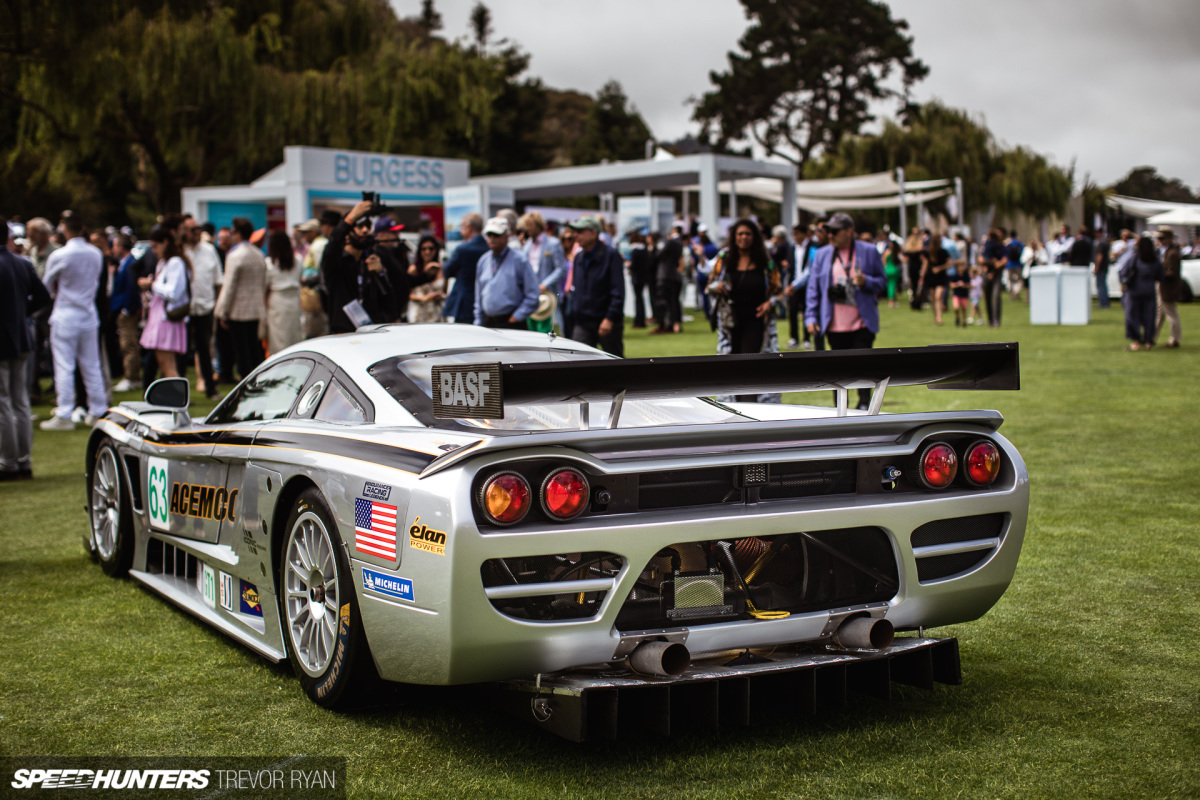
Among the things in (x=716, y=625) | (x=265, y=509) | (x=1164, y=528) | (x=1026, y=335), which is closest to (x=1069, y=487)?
(x=1164, y=528)

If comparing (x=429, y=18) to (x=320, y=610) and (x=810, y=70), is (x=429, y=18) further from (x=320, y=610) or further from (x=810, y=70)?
(x=320, y=610)

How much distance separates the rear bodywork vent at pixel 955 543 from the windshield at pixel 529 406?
2.15 feet

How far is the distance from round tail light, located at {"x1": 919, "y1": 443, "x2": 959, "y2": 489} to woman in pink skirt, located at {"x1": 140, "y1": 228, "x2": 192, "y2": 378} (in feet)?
A: 31.0

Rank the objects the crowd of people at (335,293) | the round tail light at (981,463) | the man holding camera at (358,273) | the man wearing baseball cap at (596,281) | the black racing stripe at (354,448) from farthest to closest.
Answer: the man wearing baseball cap at (596,281) → the crowd of people at (335,293) → the man holding camera at (358,273) → the round tail light at (981,463) → the black racing stripe at (354,448)

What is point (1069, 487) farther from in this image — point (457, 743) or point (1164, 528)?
point (457, 743)

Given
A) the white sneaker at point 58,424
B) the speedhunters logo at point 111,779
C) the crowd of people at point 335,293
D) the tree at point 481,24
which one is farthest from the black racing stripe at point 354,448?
the tree at point 481,24

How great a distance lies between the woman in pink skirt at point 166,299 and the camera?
11234 mm

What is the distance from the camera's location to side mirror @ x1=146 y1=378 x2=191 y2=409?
466 centimetres

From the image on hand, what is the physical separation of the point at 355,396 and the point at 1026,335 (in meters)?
17.2

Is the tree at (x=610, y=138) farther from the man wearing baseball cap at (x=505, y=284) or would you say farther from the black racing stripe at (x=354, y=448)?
the black racing stripe at (x=354, y=448)

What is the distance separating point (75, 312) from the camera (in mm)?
9703

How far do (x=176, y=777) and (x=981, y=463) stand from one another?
246cm

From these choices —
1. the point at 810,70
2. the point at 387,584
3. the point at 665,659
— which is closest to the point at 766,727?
the point at 665,659

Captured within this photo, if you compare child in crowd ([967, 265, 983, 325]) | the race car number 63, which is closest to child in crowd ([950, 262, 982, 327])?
child in crowd ([967, 265, 983, 325])
